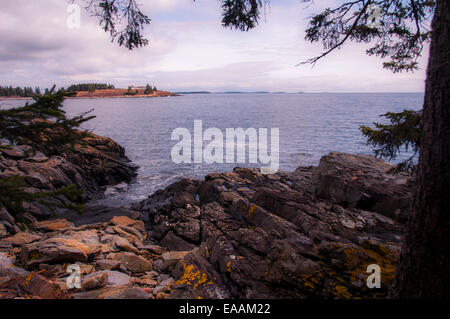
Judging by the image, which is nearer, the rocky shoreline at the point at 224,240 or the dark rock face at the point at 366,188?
the rocky shoreline at the point at 224,240

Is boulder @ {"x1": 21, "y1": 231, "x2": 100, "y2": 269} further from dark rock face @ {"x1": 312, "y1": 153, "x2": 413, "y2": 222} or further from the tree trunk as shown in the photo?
dark rock face @ {"x1": 312, "y1": 153, "x2": 413, "y2": 222}

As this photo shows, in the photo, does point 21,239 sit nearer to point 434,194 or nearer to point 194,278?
point 194,278

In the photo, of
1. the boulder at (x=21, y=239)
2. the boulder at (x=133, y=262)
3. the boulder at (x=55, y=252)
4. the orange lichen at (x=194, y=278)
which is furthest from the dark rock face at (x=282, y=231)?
the boulder at (x=21, y=239)

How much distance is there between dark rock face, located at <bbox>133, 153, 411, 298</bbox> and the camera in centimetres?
438

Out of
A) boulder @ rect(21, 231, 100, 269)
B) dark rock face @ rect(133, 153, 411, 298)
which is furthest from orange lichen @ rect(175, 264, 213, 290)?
boulder @ rect(21, 231, 100, 269)

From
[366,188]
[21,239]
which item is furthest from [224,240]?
[366,188]

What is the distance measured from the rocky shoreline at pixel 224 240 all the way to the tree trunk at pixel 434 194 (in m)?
0.91

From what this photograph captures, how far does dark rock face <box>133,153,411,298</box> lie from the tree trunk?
35.9 inches

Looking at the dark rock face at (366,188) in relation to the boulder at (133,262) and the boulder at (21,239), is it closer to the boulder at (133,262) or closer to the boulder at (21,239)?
the boulder at (133,262)

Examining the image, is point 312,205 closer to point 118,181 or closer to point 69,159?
point 118,181

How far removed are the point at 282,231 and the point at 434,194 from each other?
169 inches

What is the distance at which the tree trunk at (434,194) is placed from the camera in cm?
Result: 302
